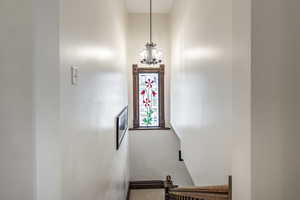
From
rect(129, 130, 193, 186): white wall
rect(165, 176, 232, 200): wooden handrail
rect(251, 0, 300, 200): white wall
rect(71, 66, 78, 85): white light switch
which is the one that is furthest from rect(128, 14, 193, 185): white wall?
rect(251, 0, 300, 200): white wall

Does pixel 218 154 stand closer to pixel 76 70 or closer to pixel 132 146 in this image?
pixel 76 70

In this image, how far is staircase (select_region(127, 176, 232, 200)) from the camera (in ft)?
4.41

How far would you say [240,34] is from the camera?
910 mm

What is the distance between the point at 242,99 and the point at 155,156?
449 centimetres

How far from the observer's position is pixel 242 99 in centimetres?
90

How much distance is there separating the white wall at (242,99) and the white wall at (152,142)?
423 centimetres

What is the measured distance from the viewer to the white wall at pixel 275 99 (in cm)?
83

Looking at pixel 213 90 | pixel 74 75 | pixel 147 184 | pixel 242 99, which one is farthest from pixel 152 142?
pixel 242 99

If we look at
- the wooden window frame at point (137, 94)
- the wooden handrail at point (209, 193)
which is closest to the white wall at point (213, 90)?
the wooden handrail at point (209, 193)

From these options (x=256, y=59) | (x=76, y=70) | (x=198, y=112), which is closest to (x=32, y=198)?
(x=76, y=70)

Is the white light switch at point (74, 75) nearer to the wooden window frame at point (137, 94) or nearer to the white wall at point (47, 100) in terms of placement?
the white wall at point (47, 100)

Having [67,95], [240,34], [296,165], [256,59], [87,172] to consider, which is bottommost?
[87,172]

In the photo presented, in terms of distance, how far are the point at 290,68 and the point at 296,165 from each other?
0.37 m

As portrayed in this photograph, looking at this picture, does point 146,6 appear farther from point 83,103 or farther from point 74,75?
point 74,75
